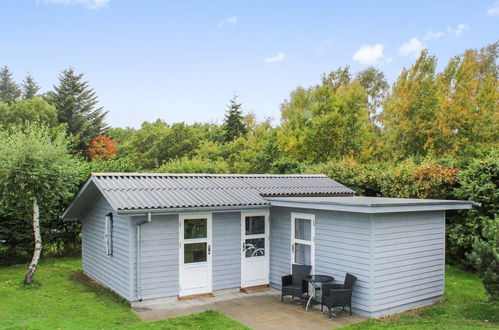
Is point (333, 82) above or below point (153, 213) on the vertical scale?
above

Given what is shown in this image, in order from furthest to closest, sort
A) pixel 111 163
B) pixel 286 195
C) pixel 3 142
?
pixel 111 163 → pixel 286 195 → pixel 3 142

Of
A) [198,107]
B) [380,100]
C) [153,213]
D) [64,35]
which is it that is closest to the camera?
[153,213]

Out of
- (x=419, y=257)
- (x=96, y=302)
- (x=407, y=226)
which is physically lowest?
(x=96, y=302)

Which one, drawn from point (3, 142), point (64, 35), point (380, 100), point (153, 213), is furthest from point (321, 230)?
point (380, 100)

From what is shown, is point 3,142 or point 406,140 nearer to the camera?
point 3,142

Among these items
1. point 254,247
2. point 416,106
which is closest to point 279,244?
point 254,247

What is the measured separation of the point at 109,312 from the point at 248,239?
366cm

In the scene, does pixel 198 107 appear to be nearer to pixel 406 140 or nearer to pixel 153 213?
pixel 406 140

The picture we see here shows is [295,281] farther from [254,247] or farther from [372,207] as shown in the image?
[372,207]

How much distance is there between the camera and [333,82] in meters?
35.5

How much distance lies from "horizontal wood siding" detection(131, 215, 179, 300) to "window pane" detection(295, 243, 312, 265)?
2.83 meters

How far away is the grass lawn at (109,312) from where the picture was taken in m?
7.56

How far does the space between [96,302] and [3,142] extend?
14.9 ft

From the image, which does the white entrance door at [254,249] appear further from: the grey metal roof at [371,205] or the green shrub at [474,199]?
the green shrub at [474,199]
